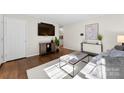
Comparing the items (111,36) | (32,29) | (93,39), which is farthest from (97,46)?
(32,29)

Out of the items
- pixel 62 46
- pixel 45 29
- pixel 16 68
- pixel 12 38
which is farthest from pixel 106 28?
pixel 12 38

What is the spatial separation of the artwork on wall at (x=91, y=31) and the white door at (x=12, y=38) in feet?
7.27

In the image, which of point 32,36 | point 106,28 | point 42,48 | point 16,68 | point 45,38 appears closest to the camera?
point 16,68

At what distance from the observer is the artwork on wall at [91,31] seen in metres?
2.55

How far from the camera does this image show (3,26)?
2.41 metres

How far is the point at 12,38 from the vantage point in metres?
2.48

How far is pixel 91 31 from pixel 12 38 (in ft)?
8.47

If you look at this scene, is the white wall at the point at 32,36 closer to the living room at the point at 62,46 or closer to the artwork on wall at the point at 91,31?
the living room at the point at 62,46

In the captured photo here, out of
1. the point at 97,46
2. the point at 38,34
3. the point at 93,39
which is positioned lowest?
the point at 97,46

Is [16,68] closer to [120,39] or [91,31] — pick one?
[91,31]

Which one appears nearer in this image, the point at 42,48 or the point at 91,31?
the point at 91,31

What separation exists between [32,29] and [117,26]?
277 cm

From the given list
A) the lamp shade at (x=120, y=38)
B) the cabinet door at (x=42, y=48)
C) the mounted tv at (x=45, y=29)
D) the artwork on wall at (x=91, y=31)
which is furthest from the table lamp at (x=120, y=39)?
the cabinet door at (x=42, y=48)
